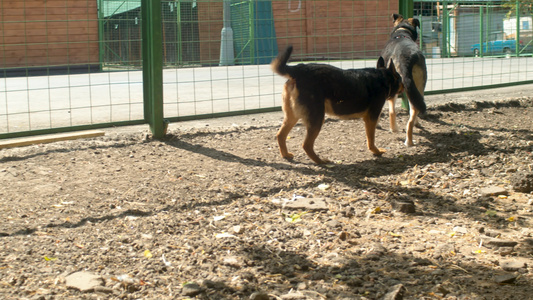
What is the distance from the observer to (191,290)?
2830 millimetres

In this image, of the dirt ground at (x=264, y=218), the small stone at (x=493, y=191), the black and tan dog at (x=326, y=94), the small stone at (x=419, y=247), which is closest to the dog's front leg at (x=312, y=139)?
the black and tan dog at (x=326, y=94)

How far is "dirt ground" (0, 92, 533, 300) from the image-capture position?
295 cm

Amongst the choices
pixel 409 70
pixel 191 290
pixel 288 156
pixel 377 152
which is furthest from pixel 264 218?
pixel 409 70

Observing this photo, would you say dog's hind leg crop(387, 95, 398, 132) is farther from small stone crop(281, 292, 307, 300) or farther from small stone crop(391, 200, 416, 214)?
small stone crop(281, 292, 307, 300)

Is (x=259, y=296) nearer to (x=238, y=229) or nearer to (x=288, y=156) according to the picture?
(x=238, y=229)

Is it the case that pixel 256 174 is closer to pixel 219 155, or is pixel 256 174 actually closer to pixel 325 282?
pixel 219 155

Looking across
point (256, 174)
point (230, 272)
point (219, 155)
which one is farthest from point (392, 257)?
point (219, 155)

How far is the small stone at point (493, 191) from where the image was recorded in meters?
4.57

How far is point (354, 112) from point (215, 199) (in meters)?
2.04

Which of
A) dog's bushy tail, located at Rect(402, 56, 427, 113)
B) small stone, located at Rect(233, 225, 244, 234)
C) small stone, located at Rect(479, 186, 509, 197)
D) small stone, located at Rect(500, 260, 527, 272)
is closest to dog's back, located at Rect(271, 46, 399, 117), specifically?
dog's bushy tail, located at Rect(402, 56, 427, 113)

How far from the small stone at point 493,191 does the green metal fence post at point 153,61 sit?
3653 mm

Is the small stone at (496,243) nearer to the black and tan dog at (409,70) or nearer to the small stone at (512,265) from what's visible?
the small stone at (512,265)

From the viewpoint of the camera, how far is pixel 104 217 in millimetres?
4012

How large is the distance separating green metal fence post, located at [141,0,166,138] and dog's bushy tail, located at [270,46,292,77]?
5.63 ft
